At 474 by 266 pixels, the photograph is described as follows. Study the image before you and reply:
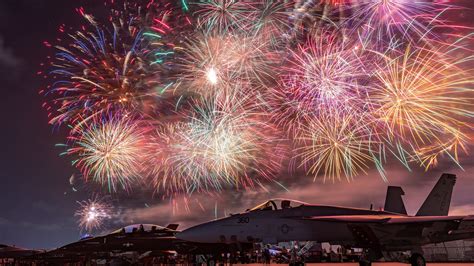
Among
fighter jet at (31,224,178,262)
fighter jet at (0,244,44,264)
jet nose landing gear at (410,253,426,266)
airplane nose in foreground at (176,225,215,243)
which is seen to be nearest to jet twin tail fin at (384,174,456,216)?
jet nose landing gear at (410,253,426,266)

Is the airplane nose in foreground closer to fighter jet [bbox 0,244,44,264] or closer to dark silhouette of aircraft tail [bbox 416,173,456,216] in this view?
dark silhouette of aircraft tail [bbox 416,173,456,216]

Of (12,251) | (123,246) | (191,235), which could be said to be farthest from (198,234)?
(12,251)

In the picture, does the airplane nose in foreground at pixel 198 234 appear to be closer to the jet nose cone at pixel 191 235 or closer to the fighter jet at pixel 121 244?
the jet nose cone at pixel 191 235

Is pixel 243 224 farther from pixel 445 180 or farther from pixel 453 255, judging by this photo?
pixel 453 255

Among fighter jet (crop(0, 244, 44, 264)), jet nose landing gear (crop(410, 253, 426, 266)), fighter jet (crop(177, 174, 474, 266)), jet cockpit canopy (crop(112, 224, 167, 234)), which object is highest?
fighter jet (crop(0, 244, 44, 264))

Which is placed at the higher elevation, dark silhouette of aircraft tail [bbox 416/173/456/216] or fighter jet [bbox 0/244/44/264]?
fighter jet [bbox 0/244/44/264]

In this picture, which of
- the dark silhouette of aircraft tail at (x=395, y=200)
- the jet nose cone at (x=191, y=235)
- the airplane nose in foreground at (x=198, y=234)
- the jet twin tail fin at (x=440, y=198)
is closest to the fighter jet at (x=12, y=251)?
the jet nose cone at (x=191, y=235)

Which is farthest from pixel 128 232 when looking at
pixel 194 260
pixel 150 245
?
pixel 194 260
